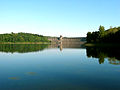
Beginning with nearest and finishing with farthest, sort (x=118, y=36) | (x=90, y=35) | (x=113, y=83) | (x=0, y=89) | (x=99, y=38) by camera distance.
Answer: (x=0, y=89)
(x=113, y=83)
(x=118, y=36)
(x=99, y=38)
(x=90, y=35)

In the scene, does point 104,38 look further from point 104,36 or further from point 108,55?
point 108,55

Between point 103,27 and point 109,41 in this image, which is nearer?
point 109,41

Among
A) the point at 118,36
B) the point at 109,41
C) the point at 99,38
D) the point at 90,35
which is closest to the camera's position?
the point at 118,36

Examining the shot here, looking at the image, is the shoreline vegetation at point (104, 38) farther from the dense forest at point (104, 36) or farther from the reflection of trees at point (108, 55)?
the reflection of trees at point (108, 55)

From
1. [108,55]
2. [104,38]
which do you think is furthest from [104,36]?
[108,55]

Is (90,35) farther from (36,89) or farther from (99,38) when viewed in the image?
(36,89)

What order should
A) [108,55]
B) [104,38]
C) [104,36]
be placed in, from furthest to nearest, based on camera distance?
[104,36]
[104,38]
[108,55]

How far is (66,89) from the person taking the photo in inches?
592

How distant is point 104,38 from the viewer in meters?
118

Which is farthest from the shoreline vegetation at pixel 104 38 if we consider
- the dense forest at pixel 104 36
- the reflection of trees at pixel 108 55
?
the reflection of trees at pixel 108 55

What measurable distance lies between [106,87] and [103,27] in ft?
377

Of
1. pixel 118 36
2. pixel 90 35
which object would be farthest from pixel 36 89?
pixel 90 35

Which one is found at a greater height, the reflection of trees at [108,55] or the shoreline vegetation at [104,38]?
the shoreline vegetation at [104,38]

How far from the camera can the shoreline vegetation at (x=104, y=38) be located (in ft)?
353
